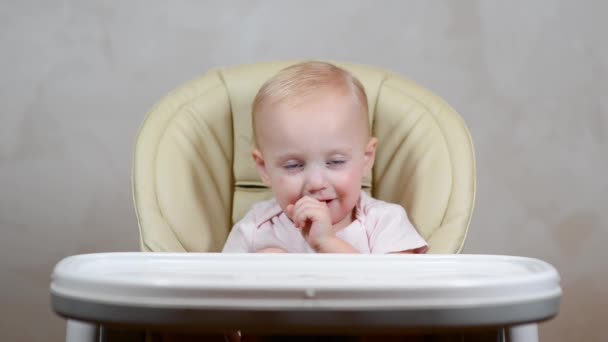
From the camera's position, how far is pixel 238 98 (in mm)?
1468

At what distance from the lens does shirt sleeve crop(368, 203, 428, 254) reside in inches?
48.9

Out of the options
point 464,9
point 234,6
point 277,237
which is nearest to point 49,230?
point 234,6

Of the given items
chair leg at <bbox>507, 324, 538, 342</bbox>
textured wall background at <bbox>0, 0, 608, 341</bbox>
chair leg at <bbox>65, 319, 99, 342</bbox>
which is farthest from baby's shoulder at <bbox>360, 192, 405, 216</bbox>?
textured wall background at <bbox>0, 0, 608, 341</bbox>

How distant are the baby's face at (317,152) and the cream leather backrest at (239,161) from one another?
0.14 m

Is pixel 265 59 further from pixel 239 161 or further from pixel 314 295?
pixel 314 295

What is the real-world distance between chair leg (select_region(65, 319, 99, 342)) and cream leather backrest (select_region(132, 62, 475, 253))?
249mm

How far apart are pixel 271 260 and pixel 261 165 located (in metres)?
0.41

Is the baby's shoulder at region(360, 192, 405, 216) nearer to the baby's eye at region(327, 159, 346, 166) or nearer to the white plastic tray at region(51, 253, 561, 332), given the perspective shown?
the baby's eye at region(327, 159, 346, 166)

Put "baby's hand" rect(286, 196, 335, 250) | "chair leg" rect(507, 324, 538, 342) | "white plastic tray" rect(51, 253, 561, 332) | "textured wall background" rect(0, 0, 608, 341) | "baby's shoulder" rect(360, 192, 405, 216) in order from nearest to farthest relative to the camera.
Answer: "white plastic tray" rect(51, 253, 561, 332), "chair leg" rect(507, 324, 538, 342), "baby's hand" rect(286, 196, 335, 250), "baby's shoulder" rect(360, 192, 405, 216), "textured wall background" rect(0, 0, 608, 341)

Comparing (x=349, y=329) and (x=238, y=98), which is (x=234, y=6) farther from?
(x=349, y=329)

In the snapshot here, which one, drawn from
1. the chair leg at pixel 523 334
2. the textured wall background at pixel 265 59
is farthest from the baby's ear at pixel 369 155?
the textured wall background at pixel 265 59

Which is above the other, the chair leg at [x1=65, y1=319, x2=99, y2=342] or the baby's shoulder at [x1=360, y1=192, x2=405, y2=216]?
the baby's shoulder at [x1=360, y1=192, x2=405, y2=216]

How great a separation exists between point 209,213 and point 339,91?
12.7 inches

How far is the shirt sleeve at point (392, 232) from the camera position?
1.24 meters
